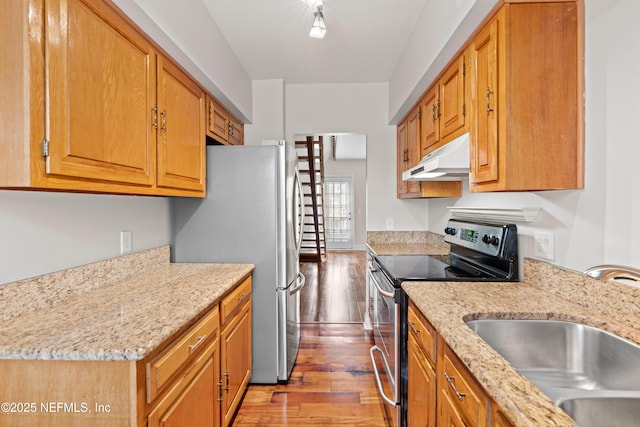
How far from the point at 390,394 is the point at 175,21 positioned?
2.34 m

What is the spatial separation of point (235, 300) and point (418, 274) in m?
1.05

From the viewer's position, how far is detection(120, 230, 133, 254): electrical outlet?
1.68 metres

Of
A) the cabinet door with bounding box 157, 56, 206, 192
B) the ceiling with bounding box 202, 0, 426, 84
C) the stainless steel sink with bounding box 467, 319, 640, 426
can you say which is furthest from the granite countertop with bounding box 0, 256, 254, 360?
the ceiling with bounding box 202, 0, 426, 84

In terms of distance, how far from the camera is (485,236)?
5.61 feet

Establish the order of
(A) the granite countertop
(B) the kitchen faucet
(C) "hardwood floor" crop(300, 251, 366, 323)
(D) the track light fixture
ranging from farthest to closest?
(C) "hardwood floor" crop(300, 251, 366, 323) < (D) the track light fixture < (A) the granite countertop < (B) the kitchen faucet

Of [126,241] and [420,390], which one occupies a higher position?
[126,241]

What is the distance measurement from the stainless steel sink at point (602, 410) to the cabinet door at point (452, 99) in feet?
4.30

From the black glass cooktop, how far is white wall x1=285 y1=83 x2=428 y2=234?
0.89 m

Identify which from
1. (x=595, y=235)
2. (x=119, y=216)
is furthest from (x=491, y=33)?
(x=119, y=216)

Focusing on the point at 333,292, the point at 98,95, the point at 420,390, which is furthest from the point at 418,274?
the point at 333,292

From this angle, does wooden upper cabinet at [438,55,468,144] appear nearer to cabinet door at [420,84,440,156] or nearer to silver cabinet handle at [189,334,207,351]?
cabinet door at [420,84,440,156]

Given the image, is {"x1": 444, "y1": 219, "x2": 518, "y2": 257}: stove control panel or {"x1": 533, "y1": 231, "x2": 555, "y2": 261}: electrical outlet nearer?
{"x1": 533, "y1": 231, "x2": 555, "y2": 261}: electrical outlet

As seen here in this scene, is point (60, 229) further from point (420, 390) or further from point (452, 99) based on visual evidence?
point (452, 99)

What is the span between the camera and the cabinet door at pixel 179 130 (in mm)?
1565
